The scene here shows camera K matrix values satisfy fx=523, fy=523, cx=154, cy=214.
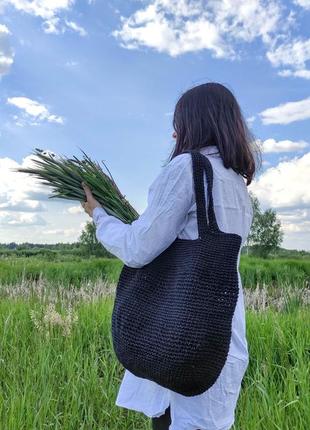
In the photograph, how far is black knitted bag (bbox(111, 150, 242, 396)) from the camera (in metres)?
1.46

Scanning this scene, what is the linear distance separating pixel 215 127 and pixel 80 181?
75cm

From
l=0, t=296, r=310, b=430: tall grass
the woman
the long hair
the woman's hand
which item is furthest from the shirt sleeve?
l=0, t=296, r=310, b=430: tall grass

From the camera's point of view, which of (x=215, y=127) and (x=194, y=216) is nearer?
(x=194, y=216)

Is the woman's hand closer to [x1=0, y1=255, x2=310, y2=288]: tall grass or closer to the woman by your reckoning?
the woman

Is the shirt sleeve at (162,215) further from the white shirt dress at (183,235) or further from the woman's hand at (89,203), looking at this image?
the woman's hand at (89,203)

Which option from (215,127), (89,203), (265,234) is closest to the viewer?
(215,127)

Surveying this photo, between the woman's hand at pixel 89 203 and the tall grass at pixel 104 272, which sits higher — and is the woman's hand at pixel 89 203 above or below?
above

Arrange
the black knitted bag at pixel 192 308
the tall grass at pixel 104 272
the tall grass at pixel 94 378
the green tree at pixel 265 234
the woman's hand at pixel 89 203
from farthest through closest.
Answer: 1. the green tree at pixel 265 234
2. the tall grass at pixel 104 272
3. the tall grass at pixel 94 378
4. the woman's hand at pixel 89 203
5. the black knitted bag at pixel 192 308

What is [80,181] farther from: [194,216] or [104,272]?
[104,272]

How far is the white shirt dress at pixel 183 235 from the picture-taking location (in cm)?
149

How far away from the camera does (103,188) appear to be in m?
2.13

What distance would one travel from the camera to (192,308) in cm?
146

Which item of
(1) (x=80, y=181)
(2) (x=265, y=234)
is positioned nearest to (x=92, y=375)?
(1) (x=80, y=181)

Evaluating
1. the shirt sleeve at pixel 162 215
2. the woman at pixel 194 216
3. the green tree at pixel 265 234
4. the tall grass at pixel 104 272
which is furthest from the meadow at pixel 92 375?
the green tree at pixel 265 234
